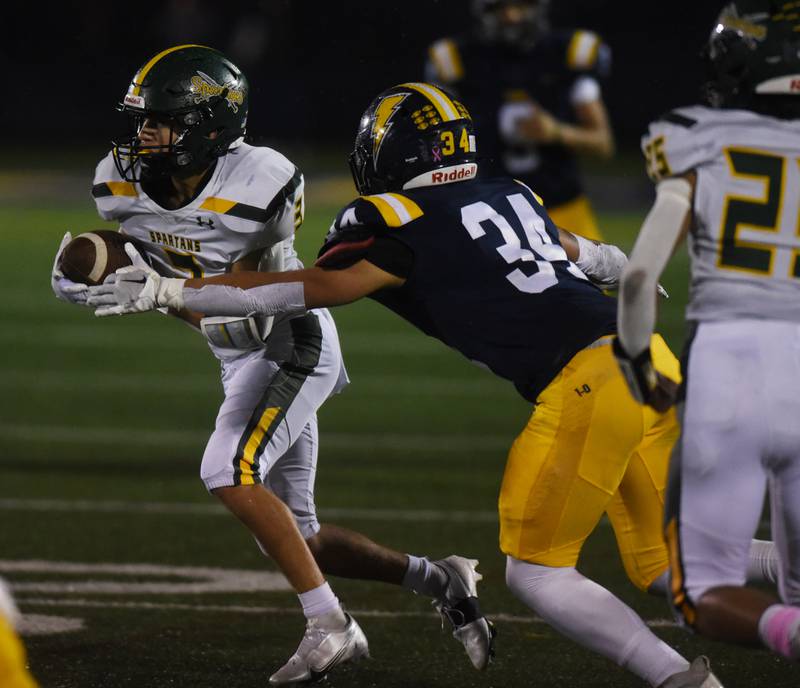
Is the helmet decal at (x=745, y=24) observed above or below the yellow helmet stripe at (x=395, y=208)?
above

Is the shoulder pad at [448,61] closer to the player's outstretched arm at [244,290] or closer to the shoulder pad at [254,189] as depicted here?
the shoulder pad at [254,189]

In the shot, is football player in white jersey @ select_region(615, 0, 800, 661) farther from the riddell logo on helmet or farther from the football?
the football

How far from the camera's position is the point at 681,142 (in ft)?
8.96

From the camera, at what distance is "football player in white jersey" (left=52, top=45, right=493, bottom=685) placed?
12.6 feet

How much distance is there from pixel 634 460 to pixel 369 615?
1.27m

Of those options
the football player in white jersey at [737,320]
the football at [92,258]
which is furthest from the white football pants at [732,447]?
the football at [92,258]

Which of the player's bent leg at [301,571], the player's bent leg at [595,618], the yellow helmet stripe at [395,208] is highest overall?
the yellow helmet stripe at [395,208]

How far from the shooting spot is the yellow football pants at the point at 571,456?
314 centimetres

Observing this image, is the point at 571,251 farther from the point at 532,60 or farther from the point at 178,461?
the point at 532,60

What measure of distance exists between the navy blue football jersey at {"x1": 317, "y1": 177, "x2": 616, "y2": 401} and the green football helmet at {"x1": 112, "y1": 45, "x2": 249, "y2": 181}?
0.75 meters

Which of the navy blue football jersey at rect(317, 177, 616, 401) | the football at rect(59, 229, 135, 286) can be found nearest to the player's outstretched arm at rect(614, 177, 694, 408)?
the navy blue football jersey at rect(317, 177, 616, 401)

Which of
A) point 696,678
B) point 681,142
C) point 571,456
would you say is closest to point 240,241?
point 571,456

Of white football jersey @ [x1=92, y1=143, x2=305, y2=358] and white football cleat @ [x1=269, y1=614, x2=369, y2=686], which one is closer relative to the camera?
white football cleat @ [x1=269, y1=614, x2=369, y2=686]

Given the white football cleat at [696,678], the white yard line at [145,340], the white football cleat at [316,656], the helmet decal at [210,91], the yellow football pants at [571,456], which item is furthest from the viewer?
the white yard line at [145,340]
